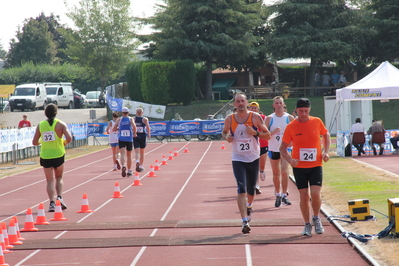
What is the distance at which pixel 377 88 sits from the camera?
22.9 metres

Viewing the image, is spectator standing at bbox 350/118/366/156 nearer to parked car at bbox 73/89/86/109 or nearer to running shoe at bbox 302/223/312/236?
running shoe at bbox 302/223/312/236

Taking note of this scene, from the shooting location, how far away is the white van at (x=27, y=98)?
50281 mm

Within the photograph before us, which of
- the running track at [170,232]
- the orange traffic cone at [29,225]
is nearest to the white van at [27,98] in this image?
the running track at [170,232]

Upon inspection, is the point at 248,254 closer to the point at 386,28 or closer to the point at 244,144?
the point at 244,144

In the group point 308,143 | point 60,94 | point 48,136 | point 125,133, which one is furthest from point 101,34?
point 308,143

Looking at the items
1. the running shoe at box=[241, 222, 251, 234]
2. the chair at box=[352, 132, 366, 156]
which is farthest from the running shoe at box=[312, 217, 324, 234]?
the chair at box=[352, 132, 366, 156]

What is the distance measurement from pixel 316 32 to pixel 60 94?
23.6 metres

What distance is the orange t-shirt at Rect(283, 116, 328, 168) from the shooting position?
27.3 feet

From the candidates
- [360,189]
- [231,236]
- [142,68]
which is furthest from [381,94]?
[142,68]

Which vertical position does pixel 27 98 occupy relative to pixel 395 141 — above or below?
above

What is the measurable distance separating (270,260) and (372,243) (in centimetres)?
151

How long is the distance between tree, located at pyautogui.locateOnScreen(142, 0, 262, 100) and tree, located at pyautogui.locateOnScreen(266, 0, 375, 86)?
2170 millimetres

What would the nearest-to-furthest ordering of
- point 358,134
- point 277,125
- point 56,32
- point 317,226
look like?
point 317,226, point 277,125, point 358,134, point 56,32

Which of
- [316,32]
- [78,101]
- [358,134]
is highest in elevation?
[316,32]
